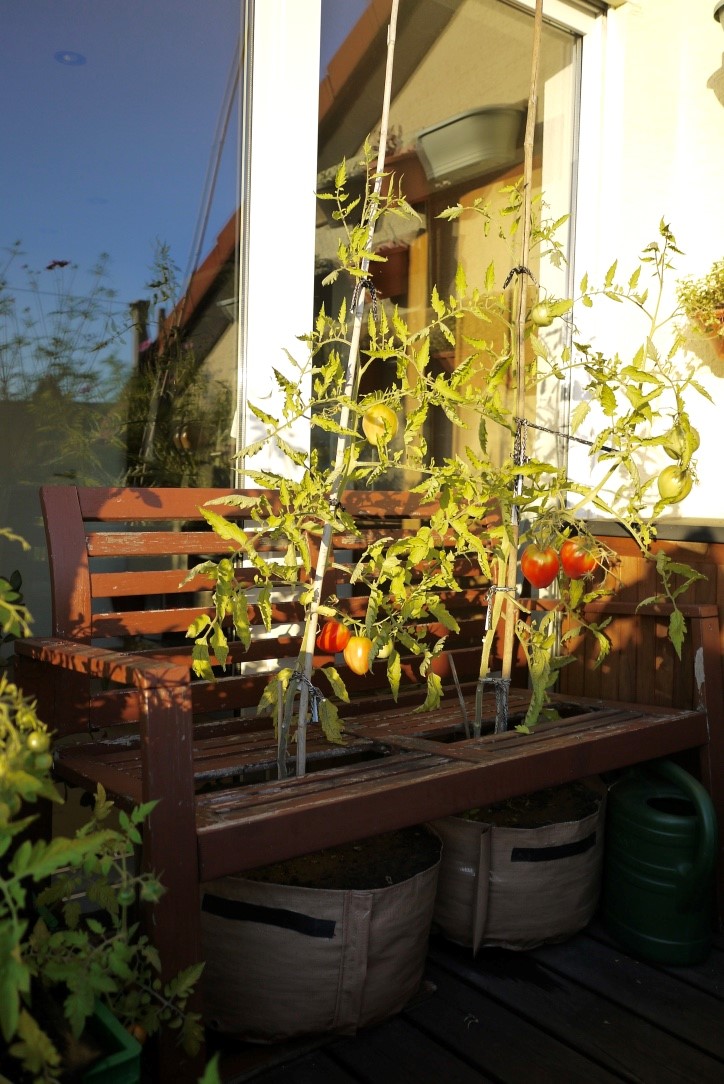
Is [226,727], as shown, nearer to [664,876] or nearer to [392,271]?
[664,876]

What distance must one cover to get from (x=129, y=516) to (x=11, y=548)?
369 mm

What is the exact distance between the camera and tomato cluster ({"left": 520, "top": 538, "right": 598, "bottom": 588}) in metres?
2.07

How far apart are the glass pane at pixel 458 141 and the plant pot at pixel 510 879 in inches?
50.8

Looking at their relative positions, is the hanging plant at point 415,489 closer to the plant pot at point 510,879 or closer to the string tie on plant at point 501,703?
the string tie on plant at point 501,703

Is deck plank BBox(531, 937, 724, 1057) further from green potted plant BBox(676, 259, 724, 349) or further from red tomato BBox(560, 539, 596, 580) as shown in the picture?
green potted plant BBox(676, 259, 724, 349)

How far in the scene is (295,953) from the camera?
5.37 ft

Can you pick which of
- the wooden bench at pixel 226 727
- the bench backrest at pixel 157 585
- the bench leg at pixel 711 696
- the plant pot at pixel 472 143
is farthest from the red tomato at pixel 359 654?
the plant pot at pixel 472 143

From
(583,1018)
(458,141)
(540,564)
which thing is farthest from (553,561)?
(458,141)

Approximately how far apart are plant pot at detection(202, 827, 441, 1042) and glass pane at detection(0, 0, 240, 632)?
898 millimetres

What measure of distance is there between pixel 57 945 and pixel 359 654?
→ 27.9 inches

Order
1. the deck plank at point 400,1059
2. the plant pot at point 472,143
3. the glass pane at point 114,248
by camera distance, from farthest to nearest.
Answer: the plant pot at point 472,143 → the glass pane at point 114,248 → the deck plank at point 400,1059

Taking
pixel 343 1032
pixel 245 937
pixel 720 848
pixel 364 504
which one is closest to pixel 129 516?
pixel 364 504

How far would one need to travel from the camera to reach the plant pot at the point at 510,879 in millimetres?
1987

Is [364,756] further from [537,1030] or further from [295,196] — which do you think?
[295,196]
